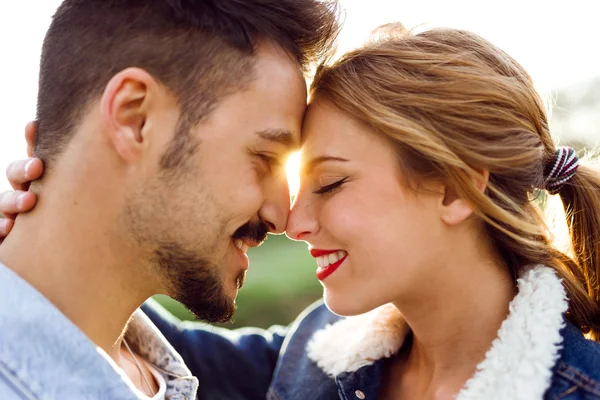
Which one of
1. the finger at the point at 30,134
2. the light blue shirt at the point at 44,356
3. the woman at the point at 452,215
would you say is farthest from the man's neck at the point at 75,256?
the woman at the point at 452,215

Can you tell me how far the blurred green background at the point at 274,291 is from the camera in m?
5.42

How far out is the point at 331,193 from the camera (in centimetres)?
234

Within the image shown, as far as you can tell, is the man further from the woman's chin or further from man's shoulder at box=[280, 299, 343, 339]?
man's shoulder at box=[280, 299, 343, 339]

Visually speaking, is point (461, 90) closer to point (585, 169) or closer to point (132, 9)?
point (585, 169)

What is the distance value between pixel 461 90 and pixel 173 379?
1.36 m

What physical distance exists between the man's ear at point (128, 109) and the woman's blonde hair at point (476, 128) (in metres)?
0.66

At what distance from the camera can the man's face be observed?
210 cm

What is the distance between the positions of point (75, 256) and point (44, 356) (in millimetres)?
328

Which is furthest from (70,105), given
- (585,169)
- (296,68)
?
(585,169)

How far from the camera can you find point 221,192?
7.06 feet

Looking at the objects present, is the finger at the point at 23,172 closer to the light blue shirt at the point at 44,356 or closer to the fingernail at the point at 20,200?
the fingernail at the point at 20,200

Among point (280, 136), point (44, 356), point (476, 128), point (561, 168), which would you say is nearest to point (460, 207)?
point (476, 128)

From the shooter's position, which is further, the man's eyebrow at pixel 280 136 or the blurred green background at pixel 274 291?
the blurred green background at pixel 274 291

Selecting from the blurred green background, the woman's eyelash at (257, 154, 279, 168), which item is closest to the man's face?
the woman's eyelash at (257, 154, 279, 168)
